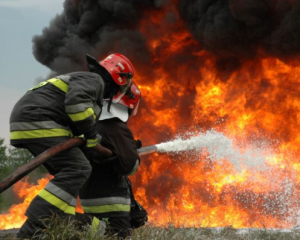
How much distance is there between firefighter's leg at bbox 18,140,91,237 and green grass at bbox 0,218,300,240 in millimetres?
105

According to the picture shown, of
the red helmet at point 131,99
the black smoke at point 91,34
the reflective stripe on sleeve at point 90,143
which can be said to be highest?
the reflective stripe on sleeve at point 90,143

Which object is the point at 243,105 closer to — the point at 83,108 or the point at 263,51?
the point at 263,51

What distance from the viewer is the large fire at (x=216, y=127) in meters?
10.0

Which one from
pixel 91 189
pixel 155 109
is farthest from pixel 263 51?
pixel 91 189

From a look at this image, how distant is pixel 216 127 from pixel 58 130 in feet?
25.5

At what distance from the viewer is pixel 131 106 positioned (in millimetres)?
4832

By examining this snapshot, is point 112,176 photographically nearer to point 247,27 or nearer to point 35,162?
point 35,162

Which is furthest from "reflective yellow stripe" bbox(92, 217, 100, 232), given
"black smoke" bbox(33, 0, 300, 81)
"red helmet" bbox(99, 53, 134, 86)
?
"black smoke" bbox(33, 0, 300, 81)

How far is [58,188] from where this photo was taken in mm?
3631

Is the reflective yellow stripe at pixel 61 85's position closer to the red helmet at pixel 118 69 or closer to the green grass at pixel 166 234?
the red helmet at pixel 118 69

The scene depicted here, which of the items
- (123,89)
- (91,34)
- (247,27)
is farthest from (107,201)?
(91,34)

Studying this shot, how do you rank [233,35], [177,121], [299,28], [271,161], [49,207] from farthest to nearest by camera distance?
[177,121]
[233,35]
[271,161]
[299,28]
[49,207]

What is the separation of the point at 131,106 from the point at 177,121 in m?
7.47

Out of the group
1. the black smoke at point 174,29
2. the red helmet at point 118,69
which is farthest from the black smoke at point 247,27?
the red helmet at point 118,69
